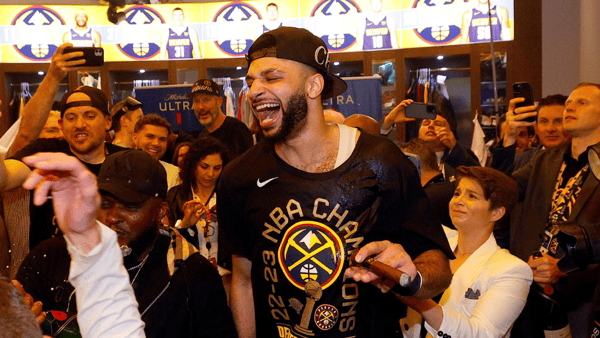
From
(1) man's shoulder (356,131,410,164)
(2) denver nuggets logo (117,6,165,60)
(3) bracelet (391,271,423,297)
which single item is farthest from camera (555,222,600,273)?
(2) denver nuggets logo (117,6,165,60)

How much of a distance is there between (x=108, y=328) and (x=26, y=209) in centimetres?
175

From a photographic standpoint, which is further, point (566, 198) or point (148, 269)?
point (566, 198)

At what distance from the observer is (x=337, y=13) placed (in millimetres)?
8688

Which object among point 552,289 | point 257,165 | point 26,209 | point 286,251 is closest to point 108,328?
point 286,251

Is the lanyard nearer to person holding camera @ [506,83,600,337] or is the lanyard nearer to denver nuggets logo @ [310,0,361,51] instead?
person holding camera @ [506,83,600,337]

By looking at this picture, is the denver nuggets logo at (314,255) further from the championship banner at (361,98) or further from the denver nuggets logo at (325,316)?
the championship banner at (361,98)

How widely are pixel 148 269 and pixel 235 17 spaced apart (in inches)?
294

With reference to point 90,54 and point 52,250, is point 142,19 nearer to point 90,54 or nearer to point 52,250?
point 90,54

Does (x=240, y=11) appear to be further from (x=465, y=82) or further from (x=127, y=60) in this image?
(x=465, y=82)

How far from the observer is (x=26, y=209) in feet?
8.43

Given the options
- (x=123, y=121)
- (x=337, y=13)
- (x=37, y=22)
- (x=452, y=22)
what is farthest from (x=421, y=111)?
(x=37, y=22)

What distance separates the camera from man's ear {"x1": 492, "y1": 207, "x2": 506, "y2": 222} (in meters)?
2.55

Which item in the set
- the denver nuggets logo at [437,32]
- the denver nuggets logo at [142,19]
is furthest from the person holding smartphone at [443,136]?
the denver nuggets logo at [142,19]

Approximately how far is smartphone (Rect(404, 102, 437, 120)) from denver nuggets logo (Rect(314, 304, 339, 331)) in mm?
1857
